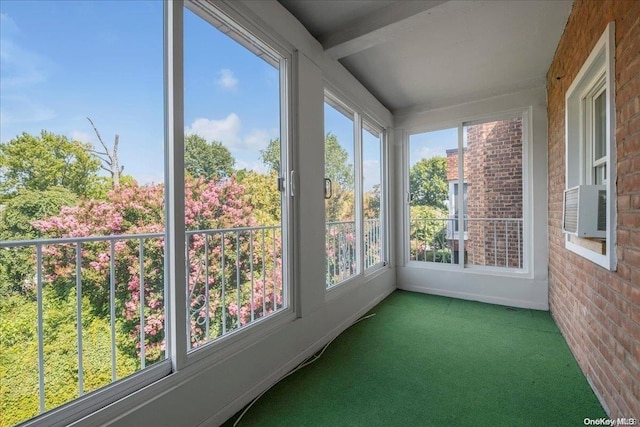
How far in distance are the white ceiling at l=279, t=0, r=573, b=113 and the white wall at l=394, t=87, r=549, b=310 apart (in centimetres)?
22

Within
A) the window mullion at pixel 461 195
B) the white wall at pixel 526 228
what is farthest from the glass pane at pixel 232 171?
the window mullion at pixel 461 195

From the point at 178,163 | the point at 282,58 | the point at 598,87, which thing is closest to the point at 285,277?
the point at 178,163

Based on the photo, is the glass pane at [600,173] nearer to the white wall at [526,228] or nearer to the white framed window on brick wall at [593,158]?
the white framed window on brick wall at [593,158]

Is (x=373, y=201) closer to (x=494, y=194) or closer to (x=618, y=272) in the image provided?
(x=494, y=194)

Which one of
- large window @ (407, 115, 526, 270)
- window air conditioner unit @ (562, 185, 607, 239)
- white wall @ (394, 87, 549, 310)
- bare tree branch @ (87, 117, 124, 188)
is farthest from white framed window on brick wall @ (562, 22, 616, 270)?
bare tree branch @ (87, 117, 124, 188)

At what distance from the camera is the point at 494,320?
2.93 meters

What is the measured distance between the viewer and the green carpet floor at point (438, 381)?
5.16 ft

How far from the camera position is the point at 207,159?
7.87 ft

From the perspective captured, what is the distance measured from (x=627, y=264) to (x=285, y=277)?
6.05 feet

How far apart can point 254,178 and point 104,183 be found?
1.20 m

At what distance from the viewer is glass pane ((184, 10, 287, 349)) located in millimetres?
2238

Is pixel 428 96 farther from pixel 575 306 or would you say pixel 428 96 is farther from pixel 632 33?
pixel 575 306

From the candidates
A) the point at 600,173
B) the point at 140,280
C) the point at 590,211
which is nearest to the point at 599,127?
the point at 600,173

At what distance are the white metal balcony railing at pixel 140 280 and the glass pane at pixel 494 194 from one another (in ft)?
9.93
